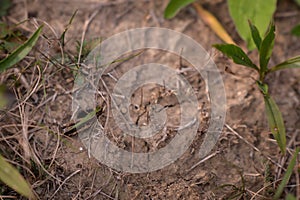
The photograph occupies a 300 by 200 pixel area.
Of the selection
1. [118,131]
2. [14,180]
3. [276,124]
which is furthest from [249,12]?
[14,180]

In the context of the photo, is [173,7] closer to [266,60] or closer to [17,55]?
[266,60]

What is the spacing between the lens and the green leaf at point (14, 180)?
4.37 feet

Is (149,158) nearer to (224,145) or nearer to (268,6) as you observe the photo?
(224,145)

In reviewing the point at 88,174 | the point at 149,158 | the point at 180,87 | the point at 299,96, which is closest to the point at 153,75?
the point at 180,87

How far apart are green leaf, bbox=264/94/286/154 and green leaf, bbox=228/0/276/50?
13.9 inches

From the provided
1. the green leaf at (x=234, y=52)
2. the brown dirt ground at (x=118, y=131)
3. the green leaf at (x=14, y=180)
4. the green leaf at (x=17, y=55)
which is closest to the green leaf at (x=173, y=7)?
the brown dirt ground at (x=118, y=131)

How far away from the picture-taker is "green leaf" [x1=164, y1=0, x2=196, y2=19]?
1.89 metres

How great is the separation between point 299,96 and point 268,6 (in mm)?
434

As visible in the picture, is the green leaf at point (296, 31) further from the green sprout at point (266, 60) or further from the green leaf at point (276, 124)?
the green leaf at point (276, 124)

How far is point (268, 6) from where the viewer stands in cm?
185

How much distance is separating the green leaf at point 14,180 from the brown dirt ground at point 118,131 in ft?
0.39

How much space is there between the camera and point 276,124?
158cm

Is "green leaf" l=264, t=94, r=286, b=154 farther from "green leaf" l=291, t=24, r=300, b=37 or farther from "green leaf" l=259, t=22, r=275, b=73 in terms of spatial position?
"green leaf" l=291, t=24, r=300, b=37

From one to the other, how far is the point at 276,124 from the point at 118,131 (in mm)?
616
